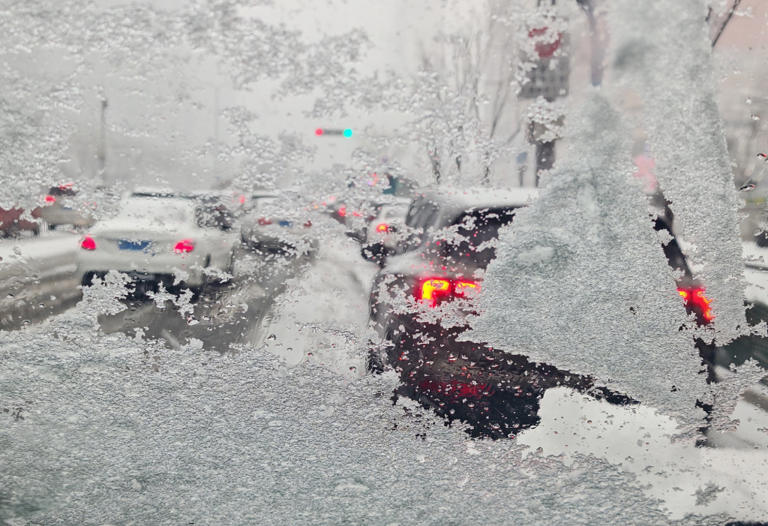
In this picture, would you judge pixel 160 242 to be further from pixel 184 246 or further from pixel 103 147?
pixel 103 147

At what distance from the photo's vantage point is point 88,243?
1.95 metres

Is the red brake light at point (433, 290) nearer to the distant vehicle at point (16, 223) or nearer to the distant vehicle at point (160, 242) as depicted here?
the distant vehicle at point (160, 242)

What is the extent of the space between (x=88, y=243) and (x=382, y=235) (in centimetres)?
82

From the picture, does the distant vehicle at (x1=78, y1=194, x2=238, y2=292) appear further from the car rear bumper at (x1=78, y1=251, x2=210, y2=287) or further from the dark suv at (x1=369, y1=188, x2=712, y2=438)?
the dark suv at (x1=369, y1=188, x2=712, y2=438)

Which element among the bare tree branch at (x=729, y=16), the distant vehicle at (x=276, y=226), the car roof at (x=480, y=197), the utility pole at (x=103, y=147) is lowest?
the distant vehicle at (x=276, y=226)

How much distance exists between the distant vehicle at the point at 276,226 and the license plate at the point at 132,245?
0.90ft

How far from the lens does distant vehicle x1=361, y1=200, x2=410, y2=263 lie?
1971 mm

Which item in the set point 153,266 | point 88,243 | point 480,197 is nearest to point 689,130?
point 480,197

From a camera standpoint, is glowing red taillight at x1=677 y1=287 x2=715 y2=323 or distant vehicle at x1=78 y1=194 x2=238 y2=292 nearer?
distant vehicle at x1=78 y1=194 x2=238 y2=292

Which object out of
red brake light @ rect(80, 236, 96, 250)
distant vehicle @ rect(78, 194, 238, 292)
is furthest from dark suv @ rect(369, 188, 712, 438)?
red brake light @ rect(80, 236, 96, 250)

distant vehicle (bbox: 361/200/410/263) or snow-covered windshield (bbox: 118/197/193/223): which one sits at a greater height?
snow-covered windshield (bbox: 118/197/193/223)

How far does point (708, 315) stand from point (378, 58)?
125 centimetres

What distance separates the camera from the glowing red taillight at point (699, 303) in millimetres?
2088

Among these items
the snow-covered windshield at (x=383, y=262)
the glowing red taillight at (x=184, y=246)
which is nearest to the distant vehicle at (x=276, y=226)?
the snow-covered windshield at (x=383, y=262)
